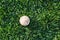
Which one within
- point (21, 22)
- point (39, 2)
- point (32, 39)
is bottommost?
point (32, 39)

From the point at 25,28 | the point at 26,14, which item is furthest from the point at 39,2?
the point at 25,28

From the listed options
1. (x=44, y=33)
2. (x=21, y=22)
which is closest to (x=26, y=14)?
(x=21, y=22)

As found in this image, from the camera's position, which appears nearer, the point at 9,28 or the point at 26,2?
the point at 9,28

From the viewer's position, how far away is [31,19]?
145 inches

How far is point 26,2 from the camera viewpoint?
12.5 ft

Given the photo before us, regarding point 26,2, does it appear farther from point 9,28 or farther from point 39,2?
point 9,28

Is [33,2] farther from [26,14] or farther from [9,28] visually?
[9,28]

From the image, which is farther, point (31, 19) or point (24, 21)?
point (31, 19)

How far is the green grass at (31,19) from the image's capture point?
3543mm

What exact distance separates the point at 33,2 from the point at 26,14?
0.28 metres

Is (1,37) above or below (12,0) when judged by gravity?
below

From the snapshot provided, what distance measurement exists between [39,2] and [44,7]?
0.13 meters

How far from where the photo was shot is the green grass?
3543 millimetres

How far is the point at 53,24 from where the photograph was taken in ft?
12.0
